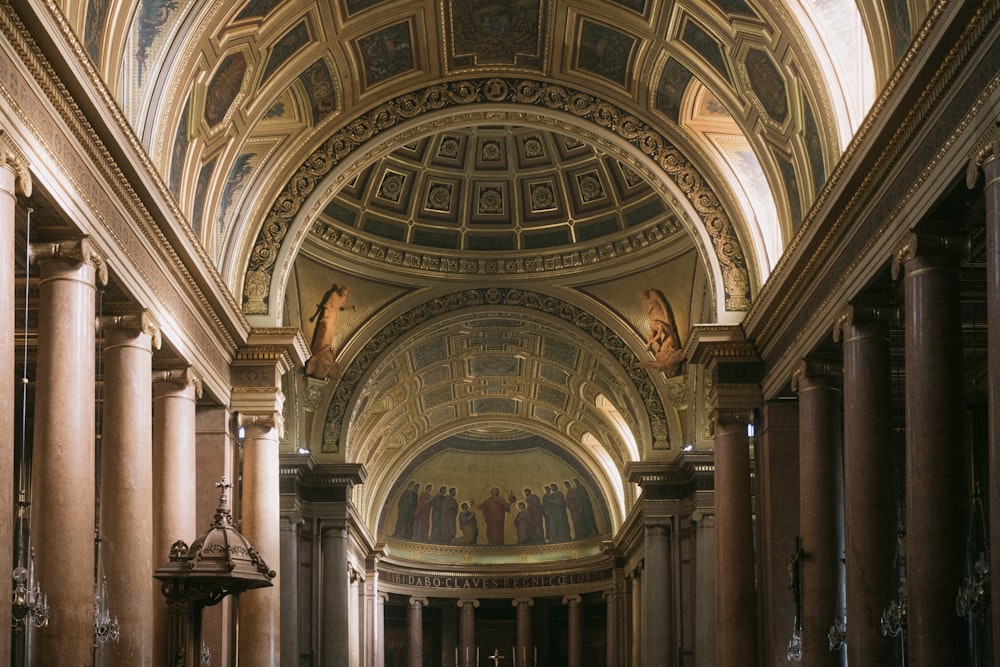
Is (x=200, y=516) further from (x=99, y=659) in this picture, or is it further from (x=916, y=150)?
(x=916, y=150)

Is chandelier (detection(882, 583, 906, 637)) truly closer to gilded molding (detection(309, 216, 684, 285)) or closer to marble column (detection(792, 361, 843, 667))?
marble column (detection(792, 361, 843, 667))

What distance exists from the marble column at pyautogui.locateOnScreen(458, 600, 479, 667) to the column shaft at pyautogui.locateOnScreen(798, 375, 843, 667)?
31.1m

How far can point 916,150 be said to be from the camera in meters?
14.6

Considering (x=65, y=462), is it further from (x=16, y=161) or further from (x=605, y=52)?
(x=605, y=52)

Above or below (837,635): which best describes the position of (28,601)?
above

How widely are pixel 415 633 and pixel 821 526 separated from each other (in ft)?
102

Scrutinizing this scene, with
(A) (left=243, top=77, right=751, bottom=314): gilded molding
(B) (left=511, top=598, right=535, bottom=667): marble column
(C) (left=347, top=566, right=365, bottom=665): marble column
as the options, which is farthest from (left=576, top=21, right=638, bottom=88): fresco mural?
(B) (left=511, top=598, right=535, bottom=667): marble column

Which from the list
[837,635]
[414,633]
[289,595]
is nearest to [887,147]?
[837,635]

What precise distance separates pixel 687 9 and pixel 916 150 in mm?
6796

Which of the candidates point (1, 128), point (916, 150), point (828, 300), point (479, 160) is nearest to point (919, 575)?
point (916, 150)

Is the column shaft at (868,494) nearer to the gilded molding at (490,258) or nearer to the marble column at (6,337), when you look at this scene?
the marble column at (6,337)

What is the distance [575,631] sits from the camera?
47.9 m

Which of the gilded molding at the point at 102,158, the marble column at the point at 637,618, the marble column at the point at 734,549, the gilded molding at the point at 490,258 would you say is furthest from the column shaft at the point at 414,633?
Answer: the gilded molding at the point at 102,158

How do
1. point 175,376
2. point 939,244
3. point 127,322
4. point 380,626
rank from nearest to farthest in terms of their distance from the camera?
point 939,244 → point 127,322 → point 175,376 → point 380,626
